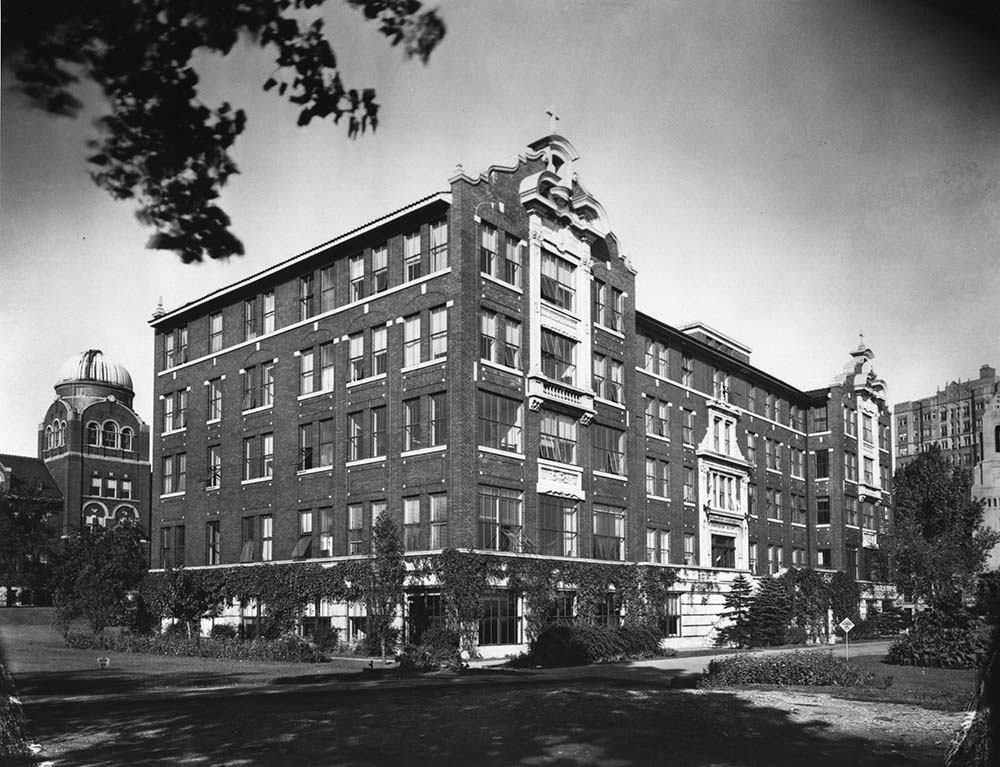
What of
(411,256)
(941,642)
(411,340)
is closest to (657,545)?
(411,340)

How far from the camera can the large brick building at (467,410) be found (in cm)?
3628

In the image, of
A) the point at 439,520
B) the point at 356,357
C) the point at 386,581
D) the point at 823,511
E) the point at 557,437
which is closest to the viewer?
the point at 386,581

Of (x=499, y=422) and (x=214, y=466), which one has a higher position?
(x=499, y=422)

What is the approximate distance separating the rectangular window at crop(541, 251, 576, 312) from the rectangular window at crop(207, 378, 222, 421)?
53.0ft

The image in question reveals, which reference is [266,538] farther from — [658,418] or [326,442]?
[658,418]

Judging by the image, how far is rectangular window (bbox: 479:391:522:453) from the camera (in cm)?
3631

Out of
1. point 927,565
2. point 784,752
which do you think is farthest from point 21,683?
point 927,565

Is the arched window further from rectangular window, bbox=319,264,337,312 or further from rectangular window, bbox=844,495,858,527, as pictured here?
rectangular window, bbox=844,495,858,527

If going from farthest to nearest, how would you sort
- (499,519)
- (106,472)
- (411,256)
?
(106,472)
(411,256)
(499,519)

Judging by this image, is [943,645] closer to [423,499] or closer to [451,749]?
[451,749]

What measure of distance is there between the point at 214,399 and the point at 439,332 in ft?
49.9

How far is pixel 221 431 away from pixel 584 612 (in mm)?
18583

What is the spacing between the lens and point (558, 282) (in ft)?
135

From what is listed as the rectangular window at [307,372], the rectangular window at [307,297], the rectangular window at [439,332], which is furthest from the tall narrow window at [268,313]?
the rectangular window at [439,332]
